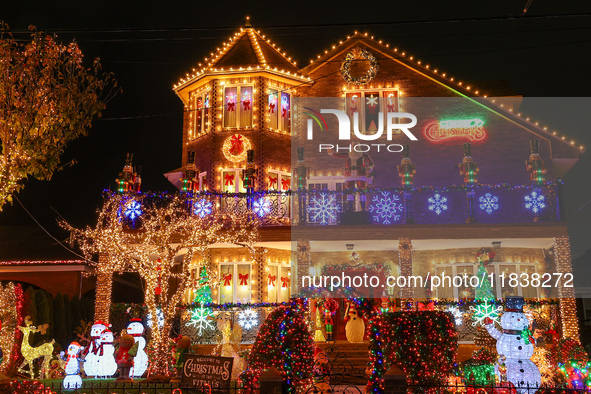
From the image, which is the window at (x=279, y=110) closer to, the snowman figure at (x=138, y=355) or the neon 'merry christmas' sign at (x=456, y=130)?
the neon 'merry christmas' sign at (x=456, y=130)

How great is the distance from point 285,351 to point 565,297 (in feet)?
34.7

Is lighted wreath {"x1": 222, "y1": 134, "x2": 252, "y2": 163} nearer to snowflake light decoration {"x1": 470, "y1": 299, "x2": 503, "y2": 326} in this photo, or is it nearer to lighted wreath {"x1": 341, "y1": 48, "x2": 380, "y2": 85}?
lighted wreath {"x1": 341, "y1": 48, "x2": 380, "y2": 85}

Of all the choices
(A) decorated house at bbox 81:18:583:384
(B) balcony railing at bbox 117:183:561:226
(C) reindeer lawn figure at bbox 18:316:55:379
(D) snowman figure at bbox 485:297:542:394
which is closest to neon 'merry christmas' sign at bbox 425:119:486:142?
(A) decorated house at bbox 81:18:583:384

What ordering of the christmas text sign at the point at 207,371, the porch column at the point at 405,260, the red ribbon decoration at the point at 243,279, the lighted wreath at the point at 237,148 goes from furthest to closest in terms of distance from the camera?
the lighted wreath at the point at 237,148 → the red ribbon decoration at the point at 243,279 → the porch column at the point at 405,260 → the christmas text sign at the point at 207,371

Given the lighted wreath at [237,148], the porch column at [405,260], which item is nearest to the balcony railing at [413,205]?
the porch column at [405,260]

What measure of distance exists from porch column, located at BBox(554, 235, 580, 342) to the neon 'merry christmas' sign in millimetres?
5796

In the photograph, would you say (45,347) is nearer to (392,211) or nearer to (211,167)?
(211,167)

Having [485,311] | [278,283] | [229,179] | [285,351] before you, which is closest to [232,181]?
[229,179]

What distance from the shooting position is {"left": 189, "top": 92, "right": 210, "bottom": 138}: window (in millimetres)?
21750

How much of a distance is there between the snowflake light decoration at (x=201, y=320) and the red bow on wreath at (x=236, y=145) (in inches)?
252

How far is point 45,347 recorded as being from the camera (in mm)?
14969

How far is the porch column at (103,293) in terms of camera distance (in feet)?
56.6

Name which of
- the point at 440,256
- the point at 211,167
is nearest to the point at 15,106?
the point at 211,167

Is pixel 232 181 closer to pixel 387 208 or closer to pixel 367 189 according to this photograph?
pixel 367 189
